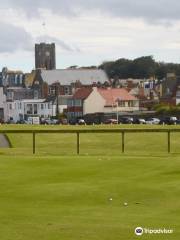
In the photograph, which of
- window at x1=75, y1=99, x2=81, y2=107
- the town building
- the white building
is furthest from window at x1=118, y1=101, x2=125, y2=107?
the white building

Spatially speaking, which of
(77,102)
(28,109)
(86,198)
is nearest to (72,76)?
(28,109)

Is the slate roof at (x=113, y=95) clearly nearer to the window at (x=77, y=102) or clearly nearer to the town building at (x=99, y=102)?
the town building at (x=99, y=102)

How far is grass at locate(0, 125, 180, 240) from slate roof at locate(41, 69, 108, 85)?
5163 inches

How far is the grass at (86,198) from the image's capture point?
11.7 m

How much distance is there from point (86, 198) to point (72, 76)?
142146 millimetres

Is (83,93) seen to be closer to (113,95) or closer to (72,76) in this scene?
(113,95)

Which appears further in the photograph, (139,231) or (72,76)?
(72,76)

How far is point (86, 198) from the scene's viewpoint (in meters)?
16.1

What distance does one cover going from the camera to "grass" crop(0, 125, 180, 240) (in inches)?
461

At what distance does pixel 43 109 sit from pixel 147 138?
90.8 m

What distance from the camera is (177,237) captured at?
1089cm

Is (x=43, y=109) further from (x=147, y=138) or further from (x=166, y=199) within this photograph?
(x=166, y=199)

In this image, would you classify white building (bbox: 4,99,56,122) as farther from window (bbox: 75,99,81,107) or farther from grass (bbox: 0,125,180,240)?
grass (bbox: 0,125,180,240)

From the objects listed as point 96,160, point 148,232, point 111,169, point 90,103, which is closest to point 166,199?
point 148,232
